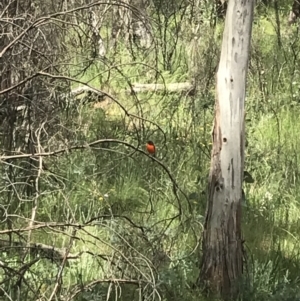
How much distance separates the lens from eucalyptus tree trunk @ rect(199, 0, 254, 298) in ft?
14.5

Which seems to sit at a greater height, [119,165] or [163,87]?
[163,87]

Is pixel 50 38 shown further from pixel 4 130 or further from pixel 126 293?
pixel 126 293

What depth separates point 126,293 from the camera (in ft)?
15.0

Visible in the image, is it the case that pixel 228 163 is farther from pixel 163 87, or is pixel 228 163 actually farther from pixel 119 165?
pixel 163 87

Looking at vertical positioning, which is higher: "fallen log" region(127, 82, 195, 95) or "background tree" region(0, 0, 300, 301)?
"fallen log" region(127, 82, 195, 95)

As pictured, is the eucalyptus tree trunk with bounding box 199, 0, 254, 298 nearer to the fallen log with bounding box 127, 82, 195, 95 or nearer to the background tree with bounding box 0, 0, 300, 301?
the background tree with bounding box 0, 0, 300, 301

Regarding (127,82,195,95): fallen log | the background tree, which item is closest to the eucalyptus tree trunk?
the background tree

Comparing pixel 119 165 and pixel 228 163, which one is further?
pixel 119 165

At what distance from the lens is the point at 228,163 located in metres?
4.48

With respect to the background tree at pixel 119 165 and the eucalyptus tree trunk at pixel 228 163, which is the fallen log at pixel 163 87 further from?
the eucalyptus tree trunk at pixel 228 163

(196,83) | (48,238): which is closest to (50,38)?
(48,238)

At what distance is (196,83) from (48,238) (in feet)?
11.5

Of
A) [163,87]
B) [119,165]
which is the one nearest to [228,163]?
[119,165]

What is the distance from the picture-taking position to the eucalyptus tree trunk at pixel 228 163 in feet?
14.5
